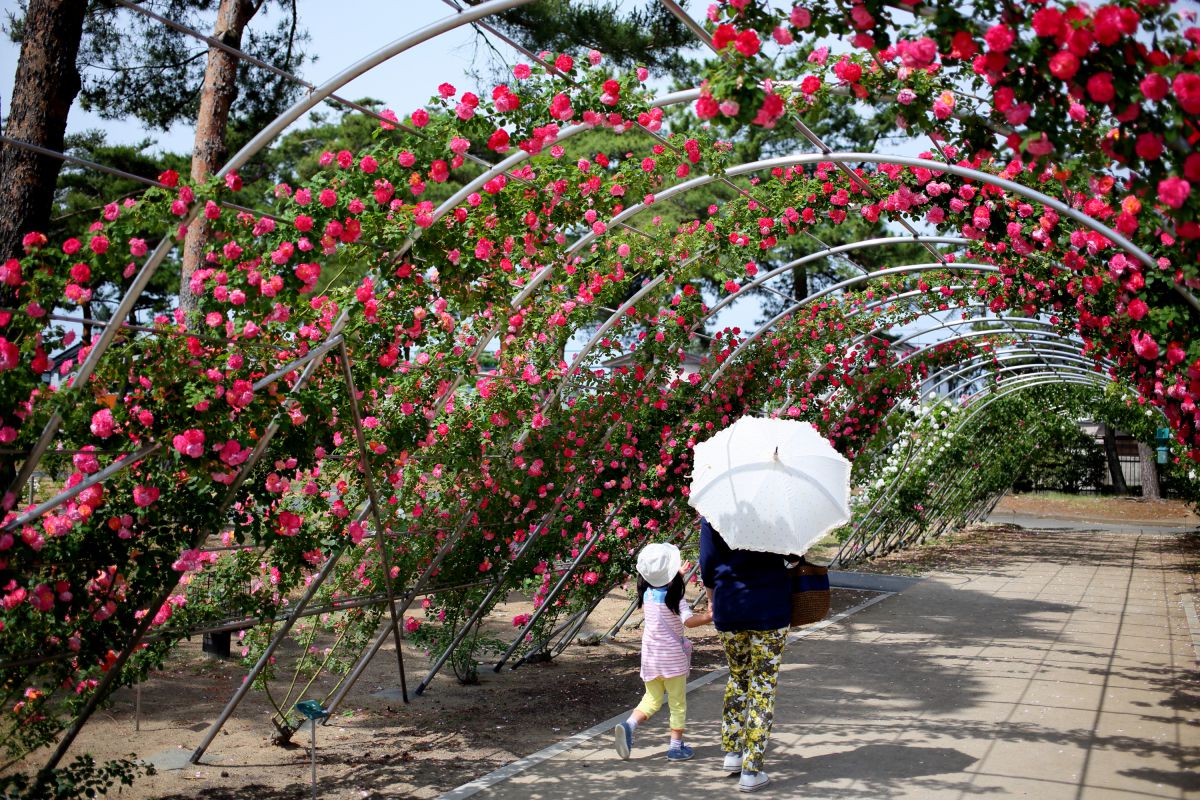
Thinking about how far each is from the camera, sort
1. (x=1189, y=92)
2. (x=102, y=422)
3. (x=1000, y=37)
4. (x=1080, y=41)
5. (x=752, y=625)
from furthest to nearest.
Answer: (x=752, y=625) → (x=102, y=422) → (x=1000, y=37) → (x=1080, y=41) → (x=1189, y=92)

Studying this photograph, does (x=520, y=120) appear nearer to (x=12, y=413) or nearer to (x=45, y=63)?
(x=45, y=63)

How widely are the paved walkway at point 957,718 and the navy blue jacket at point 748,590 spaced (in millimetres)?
774

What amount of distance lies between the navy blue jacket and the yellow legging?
598mm

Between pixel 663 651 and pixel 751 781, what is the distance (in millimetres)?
766

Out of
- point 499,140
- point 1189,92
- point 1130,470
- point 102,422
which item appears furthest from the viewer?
point 1130,470

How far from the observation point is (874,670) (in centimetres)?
707

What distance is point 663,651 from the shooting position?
4984mm

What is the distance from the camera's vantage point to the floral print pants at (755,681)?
14.7ft

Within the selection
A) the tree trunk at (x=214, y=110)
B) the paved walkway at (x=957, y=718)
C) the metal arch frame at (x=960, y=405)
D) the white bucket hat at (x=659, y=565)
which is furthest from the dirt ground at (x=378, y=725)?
the metal arch frame at (x=960, y=405)

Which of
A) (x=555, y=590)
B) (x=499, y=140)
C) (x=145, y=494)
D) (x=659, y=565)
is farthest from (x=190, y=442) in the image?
(x=555, y=590)

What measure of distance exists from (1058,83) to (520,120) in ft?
8.26

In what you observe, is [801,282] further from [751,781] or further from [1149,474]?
[751,781]

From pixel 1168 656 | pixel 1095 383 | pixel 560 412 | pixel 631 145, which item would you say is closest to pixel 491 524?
pixel 560 412

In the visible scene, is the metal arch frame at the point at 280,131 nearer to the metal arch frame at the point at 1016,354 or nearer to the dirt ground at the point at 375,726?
the dirt ground at the point at 375,726
